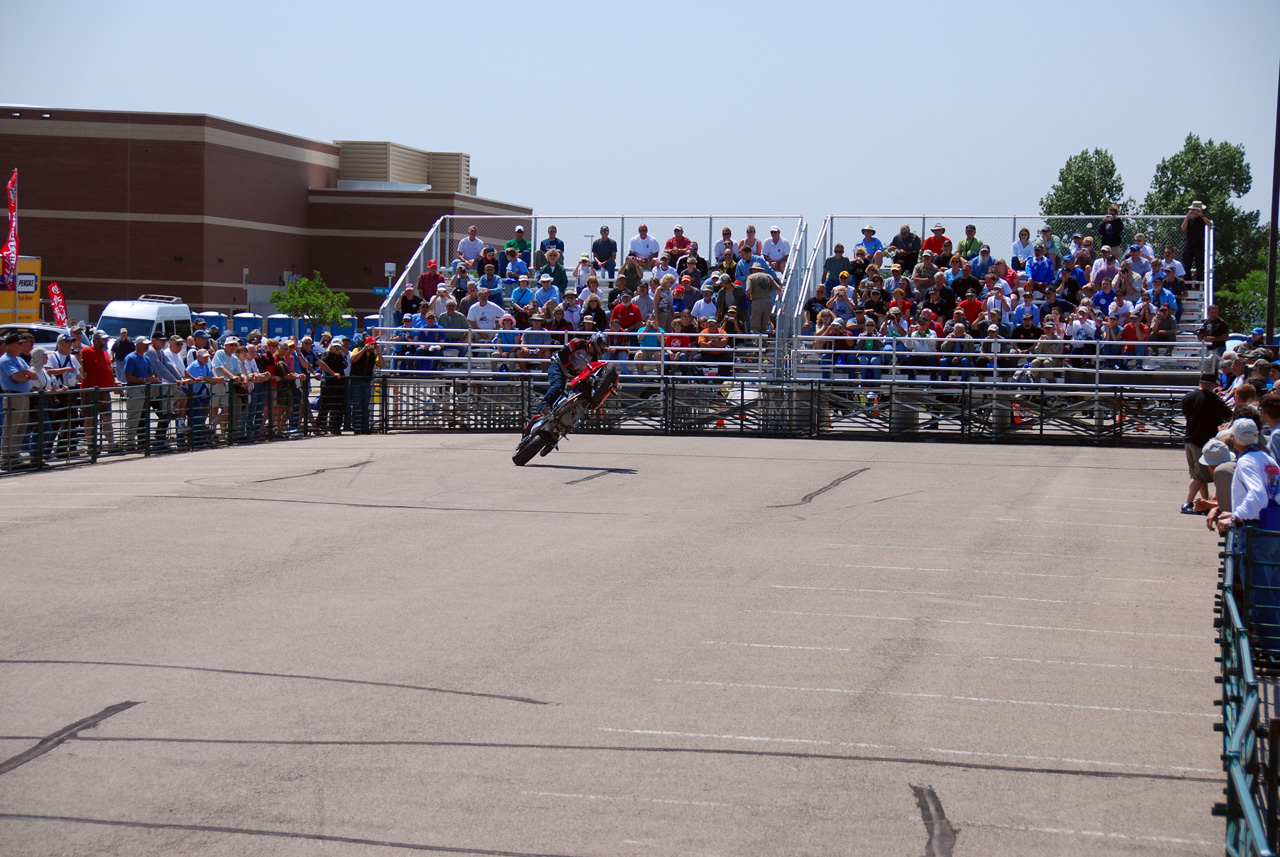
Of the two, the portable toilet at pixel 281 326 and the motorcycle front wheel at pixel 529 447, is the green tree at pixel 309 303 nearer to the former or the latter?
the portable toilet at pixel 281 326

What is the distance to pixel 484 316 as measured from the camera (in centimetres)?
2711

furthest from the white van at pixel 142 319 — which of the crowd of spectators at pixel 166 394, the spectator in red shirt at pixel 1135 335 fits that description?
the spectator in red shirt at pixel 1135 335

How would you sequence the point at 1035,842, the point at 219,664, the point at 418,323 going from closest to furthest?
the point at 1035,842
the point at 219,664
the point at 418,323

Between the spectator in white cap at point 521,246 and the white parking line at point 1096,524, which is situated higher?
the spectator in white cap at point 521,246

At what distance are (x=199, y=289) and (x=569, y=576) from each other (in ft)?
201

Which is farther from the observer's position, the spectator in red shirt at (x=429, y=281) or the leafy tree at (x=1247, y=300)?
the leafy tree at (x=1247, y=300)

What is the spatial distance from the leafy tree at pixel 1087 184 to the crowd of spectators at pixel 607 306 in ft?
236

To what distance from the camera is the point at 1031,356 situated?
2425cm

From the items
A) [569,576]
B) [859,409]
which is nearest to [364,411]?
[859,409]

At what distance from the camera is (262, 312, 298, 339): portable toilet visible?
58.9m

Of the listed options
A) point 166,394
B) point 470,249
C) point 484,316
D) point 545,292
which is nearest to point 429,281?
point 470,249

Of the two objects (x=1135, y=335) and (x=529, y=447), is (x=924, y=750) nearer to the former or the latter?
(x=529, y=447)

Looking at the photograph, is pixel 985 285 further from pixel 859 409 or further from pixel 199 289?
pixel 199 289

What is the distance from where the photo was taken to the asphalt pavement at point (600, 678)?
529 centimetres
